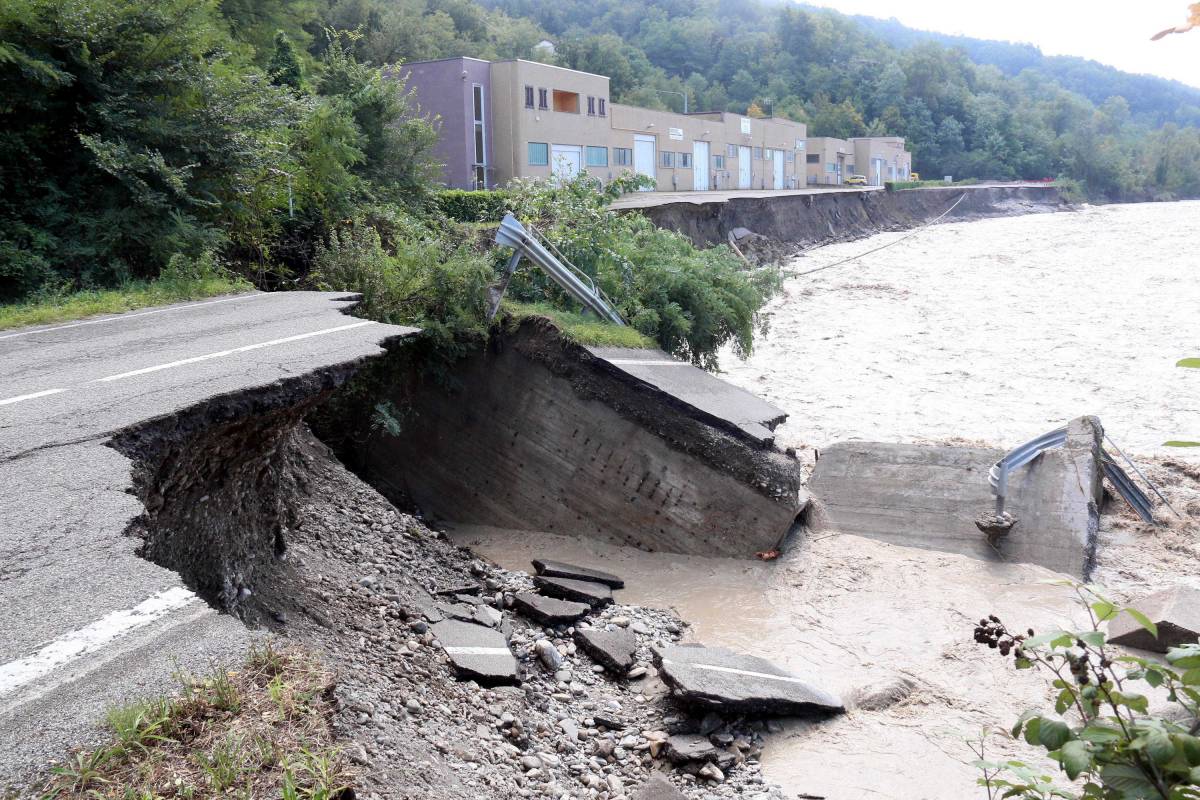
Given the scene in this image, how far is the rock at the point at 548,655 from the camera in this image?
7734mm

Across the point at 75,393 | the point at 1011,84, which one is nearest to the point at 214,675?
the point at 75,393

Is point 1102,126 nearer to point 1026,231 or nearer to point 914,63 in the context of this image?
point 914,63

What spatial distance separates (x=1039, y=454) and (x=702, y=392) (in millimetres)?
4396

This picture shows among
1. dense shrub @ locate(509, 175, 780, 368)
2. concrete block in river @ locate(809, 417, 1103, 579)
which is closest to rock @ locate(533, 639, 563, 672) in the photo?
concrete block in river @ locate(809, 417, 1103, 579)

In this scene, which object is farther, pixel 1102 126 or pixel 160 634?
pixel 1102 126

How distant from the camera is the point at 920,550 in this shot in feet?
37.0

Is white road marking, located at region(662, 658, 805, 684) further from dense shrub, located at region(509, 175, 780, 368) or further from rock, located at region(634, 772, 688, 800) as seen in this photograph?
dense shrub, located at region(509, 175, 780, 368)

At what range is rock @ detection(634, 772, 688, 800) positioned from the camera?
5793 mm

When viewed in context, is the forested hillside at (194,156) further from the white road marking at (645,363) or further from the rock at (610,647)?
the rock at (610,647)

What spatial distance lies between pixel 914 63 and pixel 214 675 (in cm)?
12968

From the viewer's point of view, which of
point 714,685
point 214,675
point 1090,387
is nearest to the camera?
point 214,675

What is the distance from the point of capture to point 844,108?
107188 mm

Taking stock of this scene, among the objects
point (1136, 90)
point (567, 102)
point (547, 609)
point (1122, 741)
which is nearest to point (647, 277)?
point (547, 609)

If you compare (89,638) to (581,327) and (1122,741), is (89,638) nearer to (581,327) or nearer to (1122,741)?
(1122,741)
